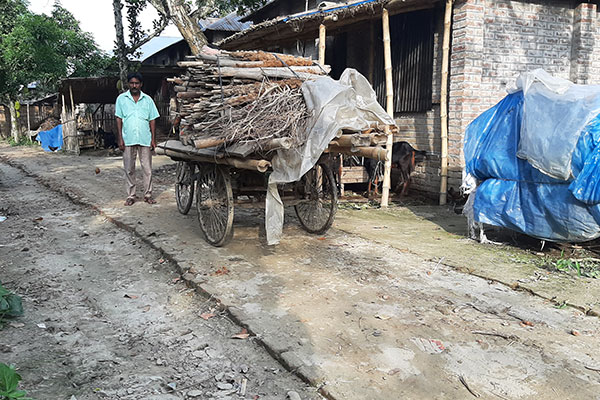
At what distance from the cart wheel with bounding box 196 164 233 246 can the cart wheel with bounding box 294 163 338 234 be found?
0.92 m

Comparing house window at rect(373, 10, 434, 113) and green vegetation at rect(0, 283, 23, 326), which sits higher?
house window at rect(373, 10, 434, 113)

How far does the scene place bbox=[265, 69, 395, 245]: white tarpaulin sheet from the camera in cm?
457

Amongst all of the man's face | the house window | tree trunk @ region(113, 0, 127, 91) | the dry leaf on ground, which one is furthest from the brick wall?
tree trunk @ region(113, 0, 127, 91)

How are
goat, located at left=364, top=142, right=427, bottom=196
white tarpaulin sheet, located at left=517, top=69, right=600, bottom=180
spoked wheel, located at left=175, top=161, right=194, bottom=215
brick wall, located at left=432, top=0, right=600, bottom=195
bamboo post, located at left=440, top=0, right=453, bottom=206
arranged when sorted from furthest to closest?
goat, located at left=364, top=142, right=427, bottom=196 < brick wall, located at left=432, top=0, right=600, bottom=195 < bamboo post, located at left=440, top=0, right=453, bottom=206 < spoked wheel, located at left=175, top=161, right=194, bottom=215 < white tarpaulin sheet, located at left=517, top=69, right=600, bottom=180

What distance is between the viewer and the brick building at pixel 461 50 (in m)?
8.20

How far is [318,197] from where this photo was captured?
243 inches

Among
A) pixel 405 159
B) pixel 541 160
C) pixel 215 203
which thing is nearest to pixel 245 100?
pixel 215 203

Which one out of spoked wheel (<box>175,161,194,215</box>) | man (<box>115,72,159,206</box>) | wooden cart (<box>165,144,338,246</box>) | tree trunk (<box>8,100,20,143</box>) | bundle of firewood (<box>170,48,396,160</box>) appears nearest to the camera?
bundle of firewood (<box>170,48,396,160</box>)

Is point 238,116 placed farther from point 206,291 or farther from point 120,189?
point 120,189

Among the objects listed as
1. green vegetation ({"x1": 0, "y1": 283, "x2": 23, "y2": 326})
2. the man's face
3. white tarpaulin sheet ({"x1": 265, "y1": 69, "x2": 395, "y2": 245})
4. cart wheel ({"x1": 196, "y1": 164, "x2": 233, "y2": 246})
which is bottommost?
green vegetation ({"x1": 0, "y1": 283, "x2": 23, "y2": 326})

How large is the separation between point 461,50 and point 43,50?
20.0m

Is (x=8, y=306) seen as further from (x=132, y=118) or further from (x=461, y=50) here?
(x=461, y=50)

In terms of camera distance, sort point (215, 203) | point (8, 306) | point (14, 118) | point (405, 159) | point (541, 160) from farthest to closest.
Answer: point (14, 118) < point (405, 159) < point (215, 203) < point (541, 160) < point (8, 306)

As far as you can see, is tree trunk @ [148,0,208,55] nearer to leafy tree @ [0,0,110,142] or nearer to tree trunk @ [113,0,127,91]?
tree trunk @ [113,0,127,91]
